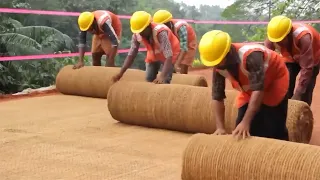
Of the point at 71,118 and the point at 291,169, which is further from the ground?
the point at 291,169

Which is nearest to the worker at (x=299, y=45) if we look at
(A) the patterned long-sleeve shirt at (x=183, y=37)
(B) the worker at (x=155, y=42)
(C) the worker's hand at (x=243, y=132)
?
(B) the worker at (x=155, y=42)

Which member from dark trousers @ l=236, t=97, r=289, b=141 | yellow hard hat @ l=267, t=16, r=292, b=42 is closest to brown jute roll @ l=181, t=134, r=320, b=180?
dark trousers @ l=236, t=97, r=289, b=141

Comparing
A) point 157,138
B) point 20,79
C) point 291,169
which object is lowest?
point 20,79

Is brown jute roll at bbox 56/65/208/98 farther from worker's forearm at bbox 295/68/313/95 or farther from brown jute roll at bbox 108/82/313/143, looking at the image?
worker's forearm at bbox 295/68/313/95

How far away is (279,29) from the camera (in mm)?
5395

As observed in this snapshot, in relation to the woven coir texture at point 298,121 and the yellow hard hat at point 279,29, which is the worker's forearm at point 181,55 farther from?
the woven coir texture at point 298,121

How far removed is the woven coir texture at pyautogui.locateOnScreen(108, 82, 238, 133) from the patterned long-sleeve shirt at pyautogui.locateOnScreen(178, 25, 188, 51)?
225cm

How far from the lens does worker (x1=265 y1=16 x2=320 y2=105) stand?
17.8ft

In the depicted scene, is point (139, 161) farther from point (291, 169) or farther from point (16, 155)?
point (291, 169)

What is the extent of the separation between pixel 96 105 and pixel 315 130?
3055mm

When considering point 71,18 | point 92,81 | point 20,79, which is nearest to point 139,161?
point 92,81

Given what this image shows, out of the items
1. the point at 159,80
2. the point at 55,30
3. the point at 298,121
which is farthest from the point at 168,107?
the point at 55,30

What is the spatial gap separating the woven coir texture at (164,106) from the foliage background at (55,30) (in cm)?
470

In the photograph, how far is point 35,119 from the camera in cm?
704
